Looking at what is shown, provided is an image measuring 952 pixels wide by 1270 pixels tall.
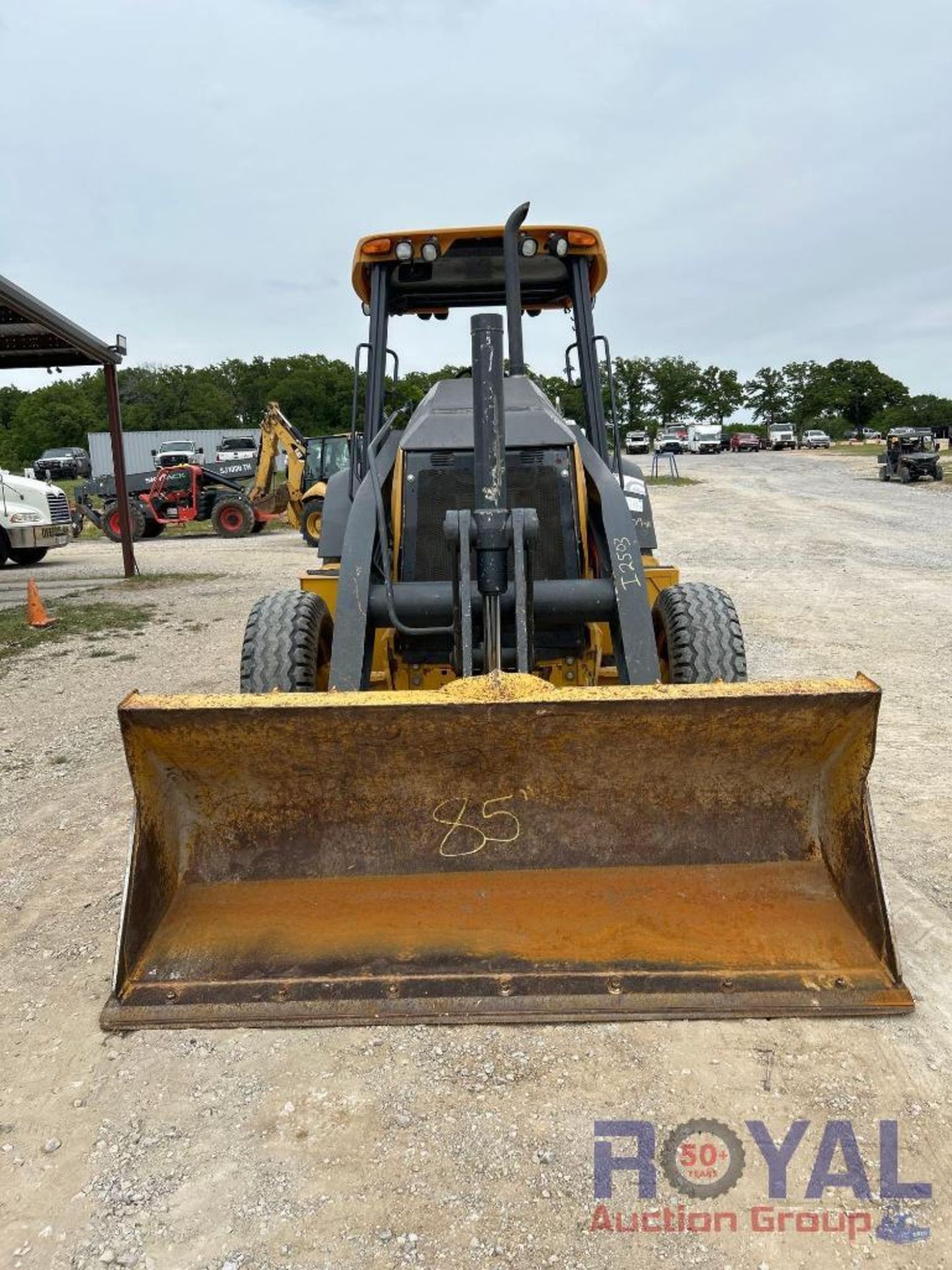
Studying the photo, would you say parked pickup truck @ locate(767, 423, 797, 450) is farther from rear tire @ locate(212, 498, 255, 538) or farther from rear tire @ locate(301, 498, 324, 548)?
rear tire @ locate(301, 498, 324, 548)

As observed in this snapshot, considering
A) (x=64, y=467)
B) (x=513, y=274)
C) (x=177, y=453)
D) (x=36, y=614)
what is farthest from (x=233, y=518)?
(x=64, y=467)

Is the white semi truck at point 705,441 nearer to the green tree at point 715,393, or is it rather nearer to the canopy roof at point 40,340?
the green tree at point 715,393

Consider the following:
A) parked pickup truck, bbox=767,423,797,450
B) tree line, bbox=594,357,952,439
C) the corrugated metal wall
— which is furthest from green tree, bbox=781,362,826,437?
the corrugated metal wall

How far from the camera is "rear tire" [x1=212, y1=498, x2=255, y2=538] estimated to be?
65.2ft

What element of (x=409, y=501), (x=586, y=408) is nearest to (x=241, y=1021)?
(x=409, y=501)

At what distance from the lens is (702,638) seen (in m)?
3.64

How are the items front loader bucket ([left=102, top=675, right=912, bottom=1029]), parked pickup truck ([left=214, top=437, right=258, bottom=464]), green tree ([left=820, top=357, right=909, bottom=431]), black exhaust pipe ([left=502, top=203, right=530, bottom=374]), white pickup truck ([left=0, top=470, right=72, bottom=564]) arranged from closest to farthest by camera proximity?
front loader bucket ([left=102, top=675, right=912, bottom=1029]), black exhaust pipe ([left=502, top=203, right=530, bottom=374]), white pickup truck ([left=0, top=470, right=72, bottom=564]), parked pickup truck ([left=214, top=437, right=258, bottom=464]), green tree ([left=820, top=357, right=909, bottom=431])

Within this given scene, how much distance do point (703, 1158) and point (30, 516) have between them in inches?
591

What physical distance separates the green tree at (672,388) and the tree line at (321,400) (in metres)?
0.08

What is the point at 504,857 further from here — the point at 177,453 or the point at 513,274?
the point at 177,453

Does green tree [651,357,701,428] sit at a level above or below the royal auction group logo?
above

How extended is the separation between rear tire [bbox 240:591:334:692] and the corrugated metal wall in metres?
43.4

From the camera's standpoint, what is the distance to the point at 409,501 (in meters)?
4.17

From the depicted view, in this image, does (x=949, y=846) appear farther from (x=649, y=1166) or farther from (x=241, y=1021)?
(x=241, y=1021)
